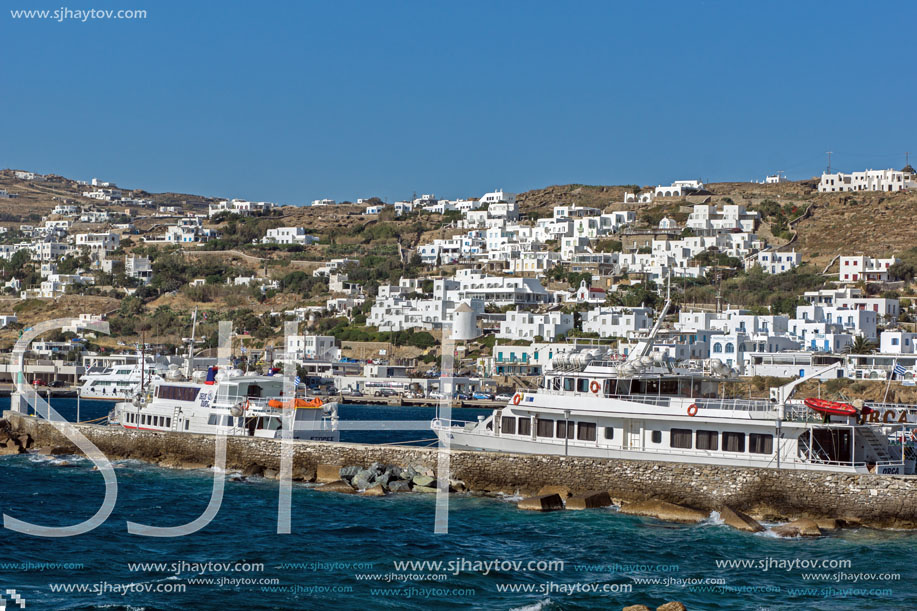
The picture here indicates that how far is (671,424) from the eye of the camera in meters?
29.8

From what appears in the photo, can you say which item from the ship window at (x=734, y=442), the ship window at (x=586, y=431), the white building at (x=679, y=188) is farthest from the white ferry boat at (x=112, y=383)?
the white building at (x=679, y=188)

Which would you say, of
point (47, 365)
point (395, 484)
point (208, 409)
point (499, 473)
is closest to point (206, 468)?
point (208, 409)

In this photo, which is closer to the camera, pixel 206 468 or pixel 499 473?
pixel 499 473

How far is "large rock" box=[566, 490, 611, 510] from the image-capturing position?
27.8m

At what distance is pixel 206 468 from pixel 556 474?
40.7ft

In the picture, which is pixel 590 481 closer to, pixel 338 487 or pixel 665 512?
pixel 665 512

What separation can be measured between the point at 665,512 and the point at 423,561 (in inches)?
292

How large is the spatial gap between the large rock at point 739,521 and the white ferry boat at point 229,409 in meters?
15.2

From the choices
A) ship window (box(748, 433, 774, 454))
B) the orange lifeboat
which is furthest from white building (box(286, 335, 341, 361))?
ship window (box(748, 433, 774, 454))

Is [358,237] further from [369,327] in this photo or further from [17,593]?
[17,593]

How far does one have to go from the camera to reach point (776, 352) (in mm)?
77750

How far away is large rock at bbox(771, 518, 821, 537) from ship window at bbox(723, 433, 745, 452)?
391 cm

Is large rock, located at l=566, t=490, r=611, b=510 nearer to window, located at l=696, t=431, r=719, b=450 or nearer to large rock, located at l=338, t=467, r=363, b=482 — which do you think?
window, located at l=696, t=431, r=719, b=450

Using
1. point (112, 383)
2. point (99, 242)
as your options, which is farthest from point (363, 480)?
point (99, 242)
